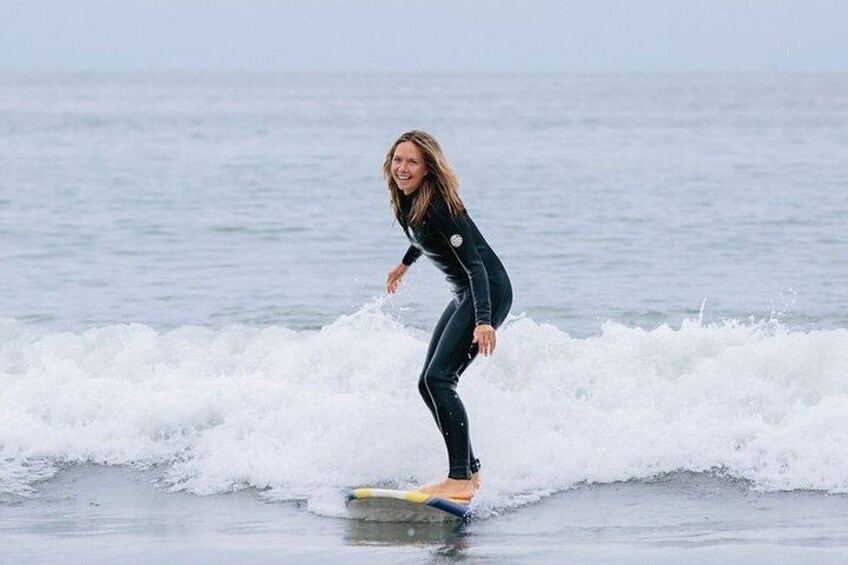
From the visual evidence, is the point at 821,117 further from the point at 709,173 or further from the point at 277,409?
the point at 277,409

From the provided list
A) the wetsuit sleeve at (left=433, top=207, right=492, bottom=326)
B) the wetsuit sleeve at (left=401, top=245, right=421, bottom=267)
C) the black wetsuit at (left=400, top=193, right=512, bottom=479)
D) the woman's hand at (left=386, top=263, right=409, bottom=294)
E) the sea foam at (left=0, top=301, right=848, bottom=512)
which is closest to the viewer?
the wetsuit sleeve at (left=433, top=207, right=492, bottom=326)

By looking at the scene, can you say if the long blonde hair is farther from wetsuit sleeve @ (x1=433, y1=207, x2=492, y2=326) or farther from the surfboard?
the surfboard

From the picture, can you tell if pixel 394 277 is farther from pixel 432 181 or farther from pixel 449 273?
pixel 432 181

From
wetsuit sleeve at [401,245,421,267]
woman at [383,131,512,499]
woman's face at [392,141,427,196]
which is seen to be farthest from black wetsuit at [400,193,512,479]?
wetsuit sleeve at [401,245,421,267]

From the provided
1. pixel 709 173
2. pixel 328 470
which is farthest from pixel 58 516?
pixel 709 173

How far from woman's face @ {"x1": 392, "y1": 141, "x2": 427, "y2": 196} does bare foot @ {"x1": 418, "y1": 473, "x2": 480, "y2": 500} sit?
5.03ft

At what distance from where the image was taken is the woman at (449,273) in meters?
6.68

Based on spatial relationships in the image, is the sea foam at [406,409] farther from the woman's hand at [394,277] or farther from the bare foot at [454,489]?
the woman's hand at [394,277]

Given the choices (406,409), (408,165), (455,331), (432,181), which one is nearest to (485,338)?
(455,331)

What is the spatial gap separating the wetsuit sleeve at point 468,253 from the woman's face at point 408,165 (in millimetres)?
225

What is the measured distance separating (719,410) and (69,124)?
66381 millimetres

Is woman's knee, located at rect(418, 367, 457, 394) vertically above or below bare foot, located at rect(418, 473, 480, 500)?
above

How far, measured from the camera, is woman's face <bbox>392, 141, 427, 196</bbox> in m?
6.73

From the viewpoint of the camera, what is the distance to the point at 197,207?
28.7 m
